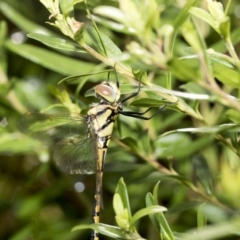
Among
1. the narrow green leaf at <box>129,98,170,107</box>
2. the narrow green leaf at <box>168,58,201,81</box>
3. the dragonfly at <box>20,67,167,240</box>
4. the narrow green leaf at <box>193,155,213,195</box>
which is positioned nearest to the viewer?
the narrow green leaf at <box>168,58,201,81</box>

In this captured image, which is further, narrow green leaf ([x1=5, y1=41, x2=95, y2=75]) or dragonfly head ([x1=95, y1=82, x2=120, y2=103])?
narrow green leaf ([x1=5, y1=41, x2=95, y2=75])

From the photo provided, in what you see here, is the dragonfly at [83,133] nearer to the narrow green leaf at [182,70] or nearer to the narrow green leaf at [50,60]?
the narrow green leaf at [50,60]

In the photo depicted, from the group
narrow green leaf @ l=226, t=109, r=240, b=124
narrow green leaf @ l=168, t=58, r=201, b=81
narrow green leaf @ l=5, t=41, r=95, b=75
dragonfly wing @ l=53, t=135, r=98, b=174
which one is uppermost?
narrow green leaf @ l=5, t=41, r=95, b=75

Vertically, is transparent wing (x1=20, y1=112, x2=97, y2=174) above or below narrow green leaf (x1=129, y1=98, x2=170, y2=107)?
above

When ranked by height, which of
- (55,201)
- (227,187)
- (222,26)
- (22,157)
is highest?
(22,157)

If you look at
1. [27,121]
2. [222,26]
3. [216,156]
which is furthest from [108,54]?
[216,156]

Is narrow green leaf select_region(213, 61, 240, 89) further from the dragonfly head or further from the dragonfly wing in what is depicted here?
the dragonfly wing

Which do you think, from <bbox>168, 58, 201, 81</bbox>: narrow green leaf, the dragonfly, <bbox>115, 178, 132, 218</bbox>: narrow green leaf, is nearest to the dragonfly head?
the dragonfly

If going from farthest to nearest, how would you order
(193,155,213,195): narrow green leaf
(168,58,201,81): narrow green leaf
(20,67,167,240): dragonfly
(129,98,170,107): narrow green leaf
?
(20,67,167,240): dragonfly → (193,155,213,195): narrow green leaf → (129,98,170,107): narrow green leaf → (168,58,201,81): narrow green leaf

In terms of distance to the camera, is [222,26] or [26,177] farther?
[26,177]

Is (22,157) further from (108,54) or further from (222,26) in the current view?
(222,26)
